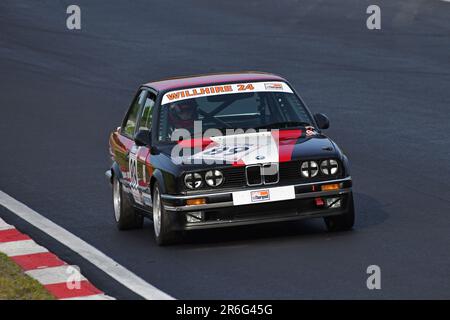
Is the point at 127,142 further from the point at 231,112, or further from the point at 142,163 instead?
the point at 231,112

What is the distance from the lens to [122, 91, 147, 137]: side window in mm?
14834

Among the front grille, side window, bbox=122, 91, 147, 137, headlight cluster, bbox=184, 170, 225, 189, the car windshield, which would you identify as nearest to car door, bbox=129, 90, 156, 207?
side window, bbox=122, 91, 147, 137

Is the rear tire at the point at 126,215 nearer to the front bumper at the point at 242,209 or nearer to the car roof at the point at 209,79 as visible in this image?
the car roof at the point at 209,79

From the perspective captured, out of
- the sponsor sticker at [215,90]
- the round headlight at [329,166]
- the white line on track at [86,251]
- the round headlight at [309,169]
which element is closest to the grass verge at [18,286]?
the white line on track at [86,251]

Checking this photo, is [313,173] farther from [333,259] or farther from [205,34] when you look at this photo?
[205,34]

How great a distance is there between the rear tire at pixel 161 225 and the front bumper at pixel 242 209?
0.08 metres

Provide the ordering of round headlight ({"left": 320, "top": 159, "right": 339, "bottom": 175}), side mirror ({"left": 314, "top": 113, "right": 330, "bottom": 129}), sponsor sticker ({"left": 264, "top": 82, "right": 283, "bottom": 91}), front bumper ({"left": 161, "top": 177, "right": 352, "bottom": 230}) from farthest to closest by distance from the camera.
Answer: sponsor sticker ({"left": 264, "top": 82, "right": 283, "bottom": 91}) → side mirror ({"left": 314, "top": 113, "right": 330, "bottom": 129}) → round headlight ({"left": 320, "top": 159, "right": 339, "bottom": 175}) → front bumper ({"left": 161, "top": 177, "right": 352, "bottom": 230})

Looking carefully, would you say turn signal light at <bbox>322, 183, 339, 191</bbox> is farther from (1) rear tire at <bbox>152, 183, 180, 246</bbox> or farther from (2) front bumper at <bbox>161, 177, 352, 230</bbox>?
(1) rear tire at <bbox>152, 183, 180, 246</bbox>

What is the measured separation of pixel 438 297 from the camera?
995 centimetres

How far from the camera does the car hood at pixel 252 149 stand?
1276cm

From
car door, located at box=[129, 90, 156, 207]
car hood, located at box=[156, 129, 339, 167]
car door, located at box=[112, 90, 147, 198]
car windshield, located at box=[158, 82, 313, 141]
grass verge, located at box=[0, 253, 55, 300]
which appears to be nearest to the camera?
grass verge, located at box=[0, 253, 55, 300]

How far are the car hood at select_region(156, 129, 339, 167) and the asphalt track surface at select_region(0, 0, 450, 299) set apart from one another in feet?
2.55
